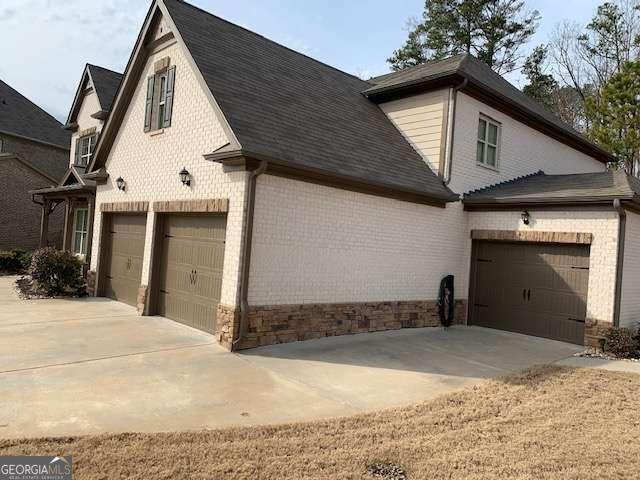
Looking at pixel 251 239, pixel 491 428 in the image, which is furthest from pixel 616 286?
pixel 251 239

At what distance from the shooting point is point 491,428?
499 cm

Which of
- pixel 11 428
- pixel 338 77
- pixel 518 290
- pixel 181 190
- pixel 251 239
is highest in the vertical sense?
pixel 338 77

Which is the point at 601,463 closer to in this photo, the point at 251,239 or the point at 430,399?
the point at 430,399

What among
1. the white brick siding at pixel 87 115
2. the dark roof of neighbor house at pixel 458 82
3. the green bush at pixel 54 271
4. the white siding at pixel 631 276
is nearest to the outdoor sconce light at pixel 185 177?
the green bush at pixel 54 271

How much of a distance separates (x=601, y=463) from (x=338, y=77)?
12.0 metres

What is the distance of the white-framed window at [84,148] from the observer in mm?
18375

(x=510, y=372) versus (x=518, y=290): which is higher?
(x=518, y=290)

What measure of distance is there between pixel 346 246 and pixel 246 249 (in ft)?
8.00

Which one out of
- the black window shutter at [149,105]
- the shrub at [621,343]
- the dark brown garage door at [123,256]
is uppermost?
the black window shutter at [149,105]

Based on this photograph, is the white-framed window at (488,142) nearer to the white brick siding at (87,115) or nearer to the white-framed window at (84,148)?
the white brick siding at (87,115)

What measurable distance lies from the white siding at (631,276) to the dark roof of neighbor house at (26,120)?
2793 cm

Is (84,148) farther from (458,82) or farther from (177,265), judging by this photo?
(458,82)

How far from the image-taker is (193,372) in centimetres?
654

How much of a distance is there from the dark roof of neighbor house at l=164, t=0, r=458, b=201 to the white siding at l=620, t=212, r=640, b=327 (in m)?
3.91
